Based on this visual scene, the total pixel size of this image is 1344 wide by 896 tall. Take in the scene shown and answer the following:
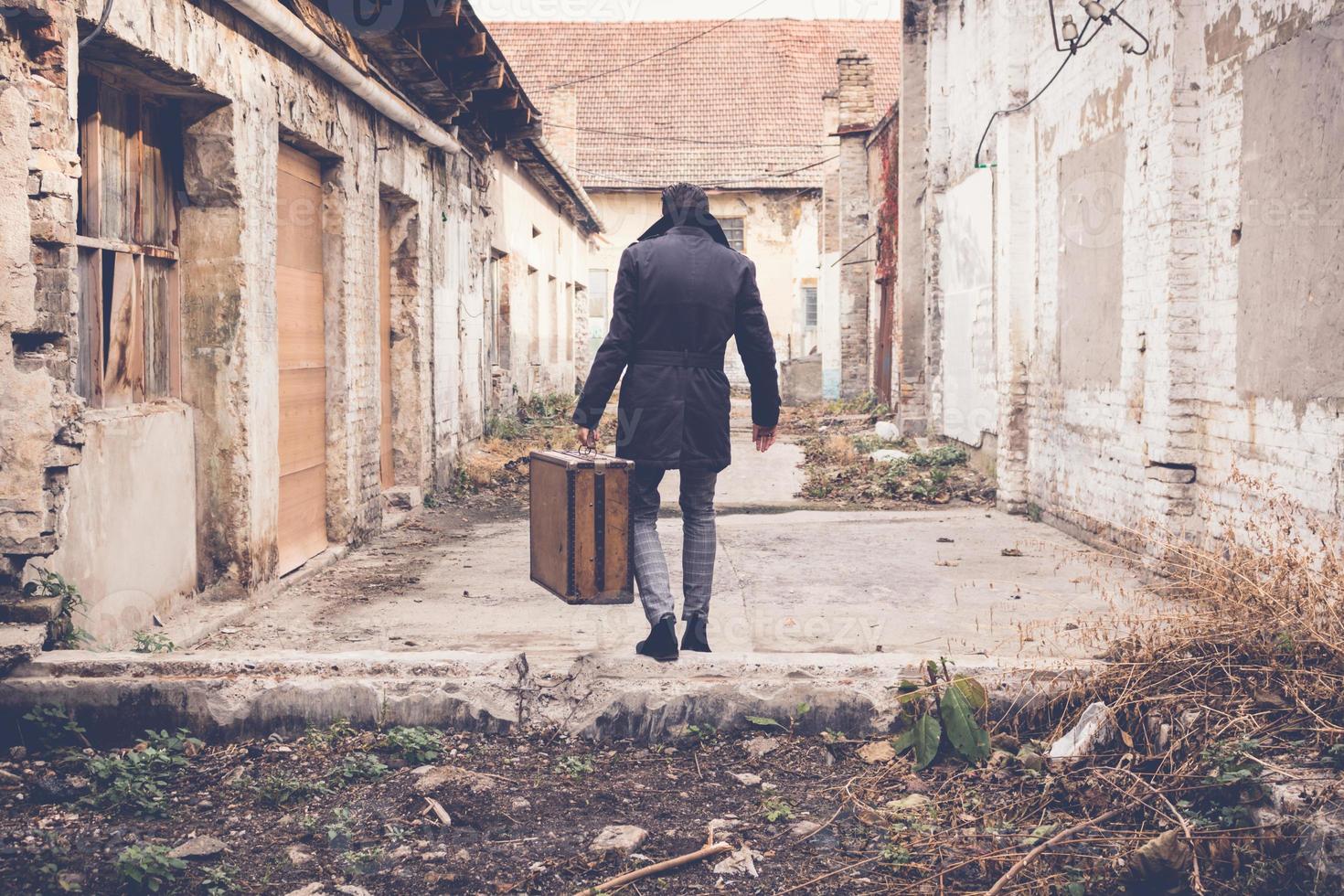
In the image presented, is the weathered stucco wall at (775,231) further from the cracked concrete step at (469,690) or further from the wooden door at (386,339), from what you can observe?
the cracked concrete step at (469,690)

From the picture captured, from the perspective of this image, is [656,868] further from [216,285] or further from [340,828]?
[216,285]

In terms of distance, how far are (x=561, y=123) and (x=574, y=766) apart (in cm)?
2022

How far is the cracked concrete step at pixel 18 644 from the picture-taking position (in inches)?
172

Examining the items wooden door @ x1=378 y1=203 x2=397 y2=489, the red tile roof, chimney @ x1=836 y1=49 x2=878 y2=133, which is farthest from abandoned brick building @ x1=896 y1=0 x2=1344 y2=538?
the red tile roof

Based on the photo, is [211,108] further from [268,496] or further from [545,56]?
[545,56]

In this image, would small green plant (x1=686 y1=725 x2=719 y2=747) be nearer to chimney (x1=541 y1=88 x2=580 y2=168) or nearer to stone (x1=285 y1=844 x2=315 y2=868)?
stone (x1=285 y1=844 x2=315 y2=868)

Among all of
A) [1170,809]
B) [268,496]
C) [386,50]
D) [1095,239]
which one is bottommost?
[1170,809]

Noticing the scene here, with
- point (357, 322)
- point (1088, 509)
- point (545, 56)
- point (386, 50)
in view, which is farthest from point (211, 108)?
point (545, 56)

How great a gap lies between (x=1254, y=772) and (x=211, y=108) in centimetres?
547

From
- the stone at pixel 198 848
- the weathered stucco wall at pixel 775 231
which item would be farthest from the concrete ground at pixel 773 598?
the weathered stucco wall at pixel 775 231

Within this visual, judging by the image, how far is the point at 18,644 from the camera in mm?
4402

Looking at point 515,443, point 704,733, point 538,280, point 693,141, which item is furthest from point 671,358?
point 693,141

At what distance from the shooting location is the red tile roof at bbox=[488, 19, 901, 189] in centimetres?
3127

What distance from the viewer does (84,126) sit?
17.6ft
